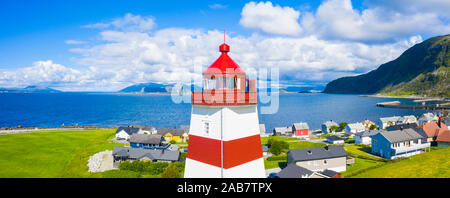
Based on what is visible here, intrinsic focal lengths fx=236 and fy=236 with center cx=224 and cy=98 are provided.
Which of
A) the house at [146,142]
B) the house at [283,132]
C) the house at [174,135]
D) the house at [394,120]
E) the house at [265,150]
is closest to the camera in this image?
the house at [265,150]

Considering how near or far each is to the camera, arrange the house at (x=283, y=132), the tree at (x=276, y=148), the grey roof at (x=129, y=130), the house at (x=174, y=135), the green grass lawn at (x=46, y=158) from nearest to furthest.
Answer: the green grass lawn at (x=46, y=158), the tree at (x=276, y=148), the grey roof at (x=129, y=130), the house at (x=174, y=135), the house at (x=283, y=132)

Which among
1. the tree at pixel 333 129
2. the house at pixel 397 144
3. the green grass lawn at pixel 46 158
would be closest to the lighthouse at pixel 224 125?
the green grass lawn at pixel 46 158

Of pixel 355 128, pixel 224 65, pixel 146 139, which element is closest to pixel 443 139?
pixel 355 128

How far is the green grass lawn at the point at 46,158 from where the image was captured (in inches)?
1115

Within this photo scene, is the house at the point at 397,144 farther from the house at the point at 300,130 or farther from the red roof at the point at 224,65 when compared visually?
the red roof at the point at 224,65

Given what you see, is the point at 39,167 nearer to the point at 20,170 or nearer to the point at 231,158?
the point at 20,170

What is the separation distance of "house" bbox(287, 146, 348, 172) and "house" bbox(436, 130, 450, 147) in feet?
97.4

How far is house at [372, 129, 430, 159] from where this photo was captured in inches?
1601

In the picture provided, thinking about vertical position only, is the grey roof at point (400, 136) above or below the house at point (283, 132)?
above

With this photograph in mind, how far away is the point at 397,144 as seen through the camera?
4141 centimetres

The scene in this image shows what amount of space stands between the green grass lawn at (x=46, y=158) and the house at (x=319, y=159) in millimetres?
24380
